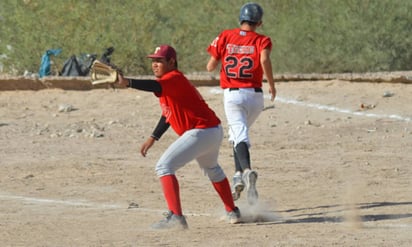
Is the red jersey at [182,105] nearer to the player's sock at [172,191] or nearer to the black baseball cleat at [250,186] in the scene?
the player's sock at [172,191]

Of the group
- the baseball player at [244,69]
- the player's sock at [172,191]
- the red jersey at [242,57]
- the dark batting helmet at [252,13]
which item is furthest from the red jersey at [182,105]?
the dark batting helmet at [252,13]

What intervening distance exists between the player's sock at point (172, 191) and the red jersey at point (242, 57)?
5.76ft

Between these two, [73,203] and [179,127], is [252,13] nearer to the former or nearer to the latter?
[179,127]

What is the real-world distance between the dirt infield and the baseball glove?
117 centimetres

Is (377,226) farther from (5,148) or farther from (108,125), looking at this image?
(108,125)

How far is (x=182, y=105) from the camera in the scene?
30.4 ft

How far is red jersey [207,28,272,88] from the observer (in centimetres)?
1073

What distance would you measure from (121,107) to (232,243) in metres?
9.61

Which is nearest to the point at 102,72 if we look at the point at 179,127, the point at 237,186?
the point at 179,127

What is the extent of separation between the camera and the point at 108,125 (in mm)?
16906

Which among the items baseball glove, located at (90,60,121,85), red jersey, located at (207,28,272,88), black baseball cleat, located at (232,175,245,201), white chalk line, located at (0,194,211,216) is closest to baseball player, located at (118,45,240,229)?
baseball glove, located at (90,60,121,85)

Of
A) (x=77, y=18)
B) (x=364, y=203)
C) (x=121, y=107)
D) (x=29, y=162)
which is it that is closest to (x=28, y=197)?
(x=29, y=162)

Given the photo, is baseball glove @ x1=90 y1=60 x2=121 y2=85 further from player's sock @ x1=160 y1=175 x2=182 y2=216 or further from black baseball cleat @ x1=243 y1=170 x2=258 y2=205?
black baseball cleat @ x1=243 y1=170 x2=258 y2=205

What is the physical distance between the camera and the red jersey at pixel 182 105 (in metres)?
9.09
